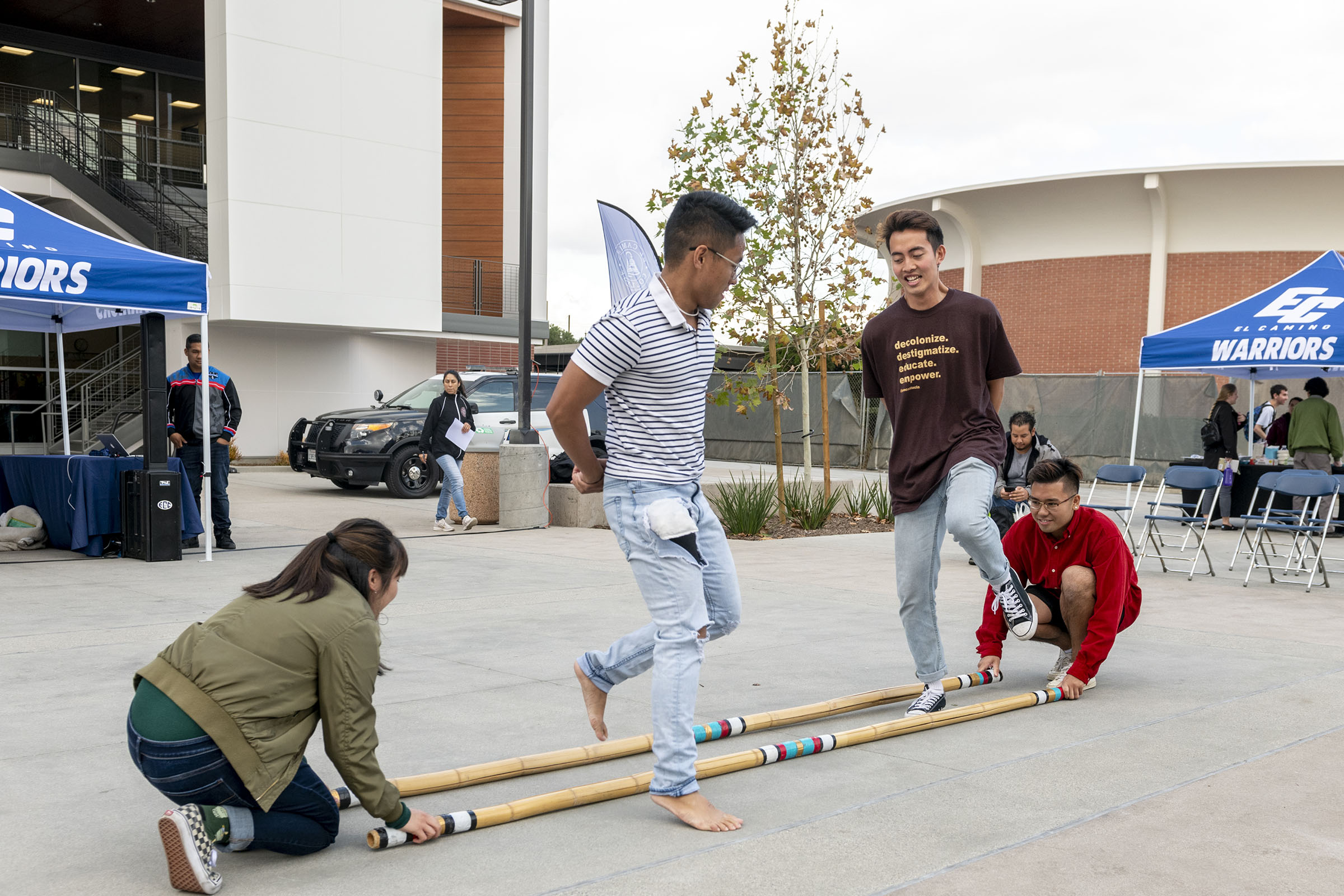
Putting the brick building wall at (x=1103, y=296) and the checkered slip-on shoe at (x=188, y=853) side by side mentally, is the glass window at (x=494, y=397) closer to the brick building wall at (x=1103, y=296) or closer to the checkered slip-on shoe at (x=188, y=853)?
the checkered slip-on shoe at (x=188, y=853)

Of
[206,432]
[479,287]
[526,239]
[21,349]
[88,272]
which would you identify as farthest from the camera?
[479,287]

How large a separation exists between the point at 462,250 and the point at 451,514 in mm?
16587

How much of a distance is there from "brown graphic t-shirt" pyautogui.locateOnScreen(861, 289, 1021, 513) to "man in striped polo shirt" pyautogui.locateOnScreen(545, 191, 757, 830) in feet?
4.65

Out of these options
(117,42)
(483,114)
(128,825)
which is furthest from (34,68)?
(128,825)

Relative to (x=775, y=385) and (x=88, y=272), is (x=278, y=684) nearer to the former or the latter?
(x=88, y=272)

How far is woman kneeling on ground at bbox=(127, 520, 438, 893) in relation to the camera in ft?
9.55

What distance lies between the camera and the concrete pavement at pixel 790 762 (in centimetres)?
310

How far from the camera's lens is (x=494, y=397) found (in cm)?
1659

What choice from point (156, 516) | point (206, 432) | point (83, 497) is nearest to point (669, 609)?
point (156, 516)

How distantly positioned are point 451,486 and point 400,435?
4017 mm

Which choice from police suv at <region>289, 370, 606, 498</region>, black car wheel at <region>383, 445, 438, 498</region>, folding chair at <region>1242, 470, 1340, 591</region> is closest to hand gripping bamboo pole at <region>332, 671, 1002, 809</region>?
folding chair at <region>1242, 470, 1340, 591</region>

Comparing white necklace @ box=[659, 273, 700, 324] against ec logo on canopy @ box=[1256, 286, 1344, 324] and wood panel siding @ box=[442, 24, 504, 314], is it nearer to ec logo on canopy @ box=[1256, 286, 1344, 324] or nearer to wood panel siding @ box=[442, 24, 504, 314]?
ec logo on canopy @ box=[1256, 286, 1344, 324]

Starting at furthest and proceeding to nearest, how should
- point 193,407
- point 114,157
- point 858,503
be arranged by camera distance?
1. point 114,157
2. point 858,503
3. point 193,407

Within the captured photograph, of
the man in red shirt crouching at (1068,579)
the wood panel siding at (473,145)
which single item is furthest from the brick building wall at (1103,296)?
the man in red shirt crouching at (1068,579)
